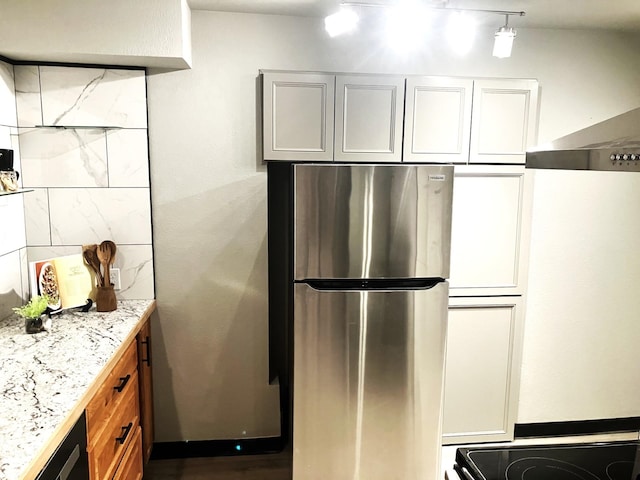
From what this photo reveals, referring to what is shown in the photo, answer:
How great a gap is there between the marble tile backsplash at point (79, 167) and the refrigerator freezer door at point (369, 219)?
941 millimetres

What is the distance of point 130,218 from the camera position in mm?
2598

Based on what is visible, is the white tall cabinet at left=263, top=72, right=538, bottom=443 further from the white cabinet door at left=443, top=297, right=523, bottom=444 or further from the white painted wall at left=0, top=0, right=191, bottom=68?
the white painted wall at left=0, top=0, right=191, bottom=68

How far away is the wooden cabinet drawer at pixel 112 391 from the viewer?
166 centimetres

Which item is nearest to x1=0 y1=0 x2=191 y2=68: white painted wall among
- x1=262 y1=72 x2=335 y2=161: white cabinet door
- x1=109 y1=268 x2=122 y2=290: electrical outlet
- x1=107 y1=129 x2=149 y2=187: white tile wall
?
x1=107 y1=129 x2=149 y2=187: white tile wall

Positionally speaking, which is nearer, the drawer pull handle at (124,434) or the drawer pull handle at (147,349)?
the drawer pull handle at (124,434)

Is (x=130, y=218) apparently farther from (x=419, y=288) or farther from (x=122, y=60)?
(x=419, y=288)

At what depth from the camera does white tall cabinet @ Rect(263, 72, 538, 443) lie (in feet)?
8.62

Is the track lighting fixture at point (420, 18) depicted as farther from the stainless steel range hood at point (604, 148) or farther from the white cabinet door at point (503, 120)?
the stainless steel range hood at point (604, 148)

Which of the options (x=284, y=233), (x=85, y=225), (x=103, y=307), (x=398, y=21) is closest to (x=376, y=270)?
(x=284, y=233)

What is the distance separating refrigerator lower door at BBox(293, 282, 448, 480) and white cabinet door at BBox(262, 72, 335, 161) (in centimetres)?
81

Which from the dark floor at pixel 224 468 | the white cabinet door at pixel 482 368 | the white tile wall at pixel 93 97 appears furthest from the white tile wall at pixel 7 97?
the white cabinet door at pixel 482 368

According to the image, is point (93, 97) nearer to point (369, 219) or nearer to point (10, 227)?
point (10, 227)

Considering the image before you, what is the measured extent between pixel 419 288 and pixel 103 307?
4.71ft

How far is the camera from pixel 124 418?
2094 millimetres
